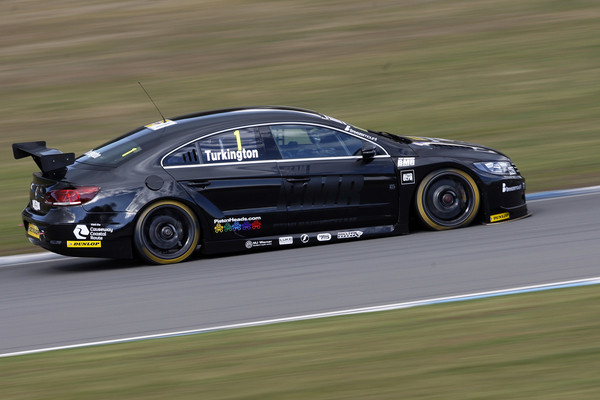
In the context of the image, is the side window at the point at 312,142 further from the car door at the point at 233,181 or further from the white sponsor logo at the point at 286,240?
the white sponsor logo at the point at 286,240

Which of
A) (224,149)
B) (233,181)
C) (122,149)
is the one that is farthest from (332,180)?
(122,149)

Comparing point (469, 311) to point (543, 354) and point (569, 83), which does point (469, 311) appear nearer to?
point (543, 354)

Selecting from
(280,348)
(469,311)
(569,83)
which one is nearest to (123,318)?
(280,348)

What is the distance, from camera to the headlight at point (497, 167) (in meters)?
9.54

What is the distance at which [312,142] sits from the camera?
932cm

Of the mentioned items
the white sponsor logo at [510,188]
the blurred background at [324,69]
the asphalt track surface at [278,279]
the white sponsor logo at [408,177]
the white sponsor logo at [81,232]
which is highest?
the blurred background at [324,69]

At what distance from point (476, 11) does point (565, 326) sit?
15.0m

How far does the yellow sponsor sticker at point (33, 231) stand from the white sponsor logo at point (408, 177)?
370 cm

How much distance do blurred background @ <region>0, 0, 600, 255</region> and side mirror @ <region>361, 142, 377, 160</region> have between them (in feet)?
9.86

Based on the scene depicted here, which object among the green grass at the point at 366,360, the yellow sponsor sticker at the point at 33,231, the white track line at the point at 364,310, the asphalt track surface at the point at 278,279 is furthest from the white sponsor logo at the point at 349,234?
the yellow sponsor sticker at the point at 33,231

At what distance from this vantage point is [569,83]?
51.4ft

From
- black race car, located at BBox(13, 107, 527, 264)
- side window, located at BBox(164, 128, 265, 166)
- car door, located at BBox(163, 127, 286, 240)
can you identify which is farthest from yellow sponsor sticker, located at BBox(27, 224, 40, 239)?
side window, located at BBox(164, 128, 265, 166)

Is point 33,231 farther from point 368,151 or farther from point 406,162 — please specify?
point 406,162

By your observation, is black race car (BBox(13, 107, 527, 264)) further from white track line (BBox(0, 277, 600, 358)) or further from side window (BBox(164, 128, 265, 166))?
white track line (BBox(0, 277, 600, 358))
